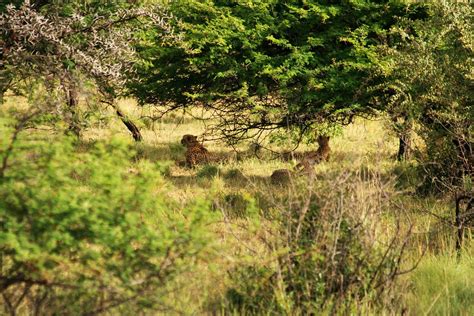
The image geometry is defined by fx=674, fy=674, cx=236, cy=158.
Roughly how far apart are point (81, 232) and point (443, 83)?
657cm

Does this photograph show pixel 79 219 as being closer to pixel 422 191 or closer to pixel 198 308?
pixel 198 308

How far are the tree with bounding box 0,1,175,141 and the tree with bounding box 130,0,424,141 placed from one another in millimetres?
979

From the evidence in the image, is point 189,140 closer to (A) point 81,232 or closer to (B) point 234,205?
(B) point 234,205

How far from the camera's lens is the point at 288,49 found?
11.5m

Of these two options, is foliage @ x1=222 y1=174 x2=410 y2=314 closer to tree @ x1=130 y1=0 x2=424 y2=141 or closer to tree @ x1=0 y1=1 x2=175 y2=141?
tree @ x1=0 y1=1 x2=175 y2=141

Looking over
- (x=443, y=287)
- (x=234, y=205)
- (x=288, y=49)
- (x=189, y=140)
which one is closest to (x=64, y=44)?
(x=234, y=205)

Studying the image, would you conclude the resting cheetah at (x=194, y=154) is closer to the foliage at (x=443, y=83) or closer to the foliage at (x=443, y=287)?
the foliage at (x=443, y=83)

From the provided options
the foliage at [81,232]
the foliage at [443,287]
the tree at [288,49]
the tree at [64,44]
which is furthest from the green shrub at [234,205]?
the foliage at [81,232]

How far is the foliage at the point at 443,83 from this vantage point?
891cm

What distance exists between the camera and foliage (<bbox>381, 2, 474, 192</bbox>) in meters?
8.91

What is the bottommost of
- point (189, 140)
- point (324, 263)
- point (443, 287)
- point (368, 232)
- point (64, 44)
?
point (443, 287)

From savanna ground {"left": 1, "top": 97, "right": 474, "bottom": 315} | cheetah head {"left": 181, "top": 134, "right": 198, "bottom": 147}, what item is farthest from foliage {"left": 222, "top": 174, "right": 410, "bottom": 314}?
cheetah head {"left": 181, "top": 134, "right": 198, "bottom": 147}

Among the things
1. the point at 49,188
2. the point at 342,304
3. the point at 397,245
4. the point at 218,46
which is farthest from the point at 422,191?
the point at 49,188

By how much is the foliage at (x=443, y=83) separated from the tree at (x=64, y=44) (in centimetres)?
370
